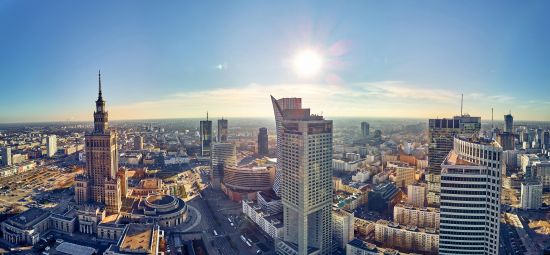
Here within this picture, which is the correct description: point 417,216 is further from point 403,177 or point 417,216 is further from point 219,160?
point 219,160

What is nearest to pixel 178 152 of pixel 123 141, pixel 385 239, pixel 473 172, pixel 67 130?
pixel 123 141

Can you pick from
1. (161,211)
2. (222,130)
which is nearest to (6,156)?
(222,130)

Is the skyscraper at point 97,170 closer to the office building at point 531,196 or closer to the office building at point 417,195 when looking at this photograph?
the office building at point 417,195

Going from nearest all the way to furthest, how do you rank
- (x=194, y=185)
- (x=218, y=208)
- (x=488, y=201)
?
(x=488, y=201), (x=218, y=208), (x=194, y=185)

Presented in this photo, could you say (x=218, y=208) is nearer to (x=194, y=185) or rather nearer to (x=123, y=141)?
(x=194, y=185)

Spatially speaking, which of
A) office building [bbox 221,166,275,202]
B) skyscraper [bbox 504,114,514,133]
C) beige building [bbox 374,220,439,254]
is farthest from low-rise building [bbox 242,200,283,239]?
skyscraper [bbox 504,114,514,133]

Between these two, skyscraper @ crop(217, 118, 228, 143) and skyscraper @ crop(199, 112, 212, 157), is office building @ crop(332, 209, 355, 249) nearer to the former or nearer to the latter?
skyscraper @ crop(217, 118, 228, 143)
